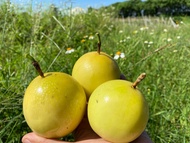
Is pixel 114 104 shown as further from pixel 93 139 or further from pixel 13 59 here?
pixel 13 59

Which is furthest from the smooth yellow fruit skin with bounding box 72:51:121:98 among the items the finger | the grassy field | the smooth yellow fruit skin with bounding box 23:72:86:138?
the grassy field

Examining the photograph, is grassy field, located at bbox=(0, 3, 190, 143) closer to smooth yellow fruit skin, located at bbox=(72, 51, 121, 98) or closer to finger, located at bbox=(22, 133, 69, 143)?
finger, located at bbox=(22, 133, 69, 143)

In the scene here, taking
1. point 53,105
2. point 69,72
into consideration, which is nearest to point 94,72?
point 53,105

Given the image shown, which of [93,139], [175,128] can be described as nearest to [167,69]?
[175,128]

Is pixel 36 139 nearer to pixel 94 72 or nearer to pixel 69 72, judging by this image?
pixel 94 72

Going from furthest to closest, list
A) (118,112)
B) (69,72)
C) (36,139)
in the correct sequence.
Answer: (69,72), (36,139), (118,112)

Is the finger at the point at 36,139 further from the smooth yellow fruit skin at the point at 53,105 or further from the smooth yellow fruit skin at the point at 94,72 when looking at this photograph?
the smooth yellow fruit skin at the point at 94,72

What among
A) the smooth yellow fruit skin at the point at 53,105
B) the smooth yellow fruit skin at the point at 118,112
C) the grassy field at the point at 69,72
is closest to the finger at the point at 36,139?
the smooth yellow fruit skin at the point at 53,105
